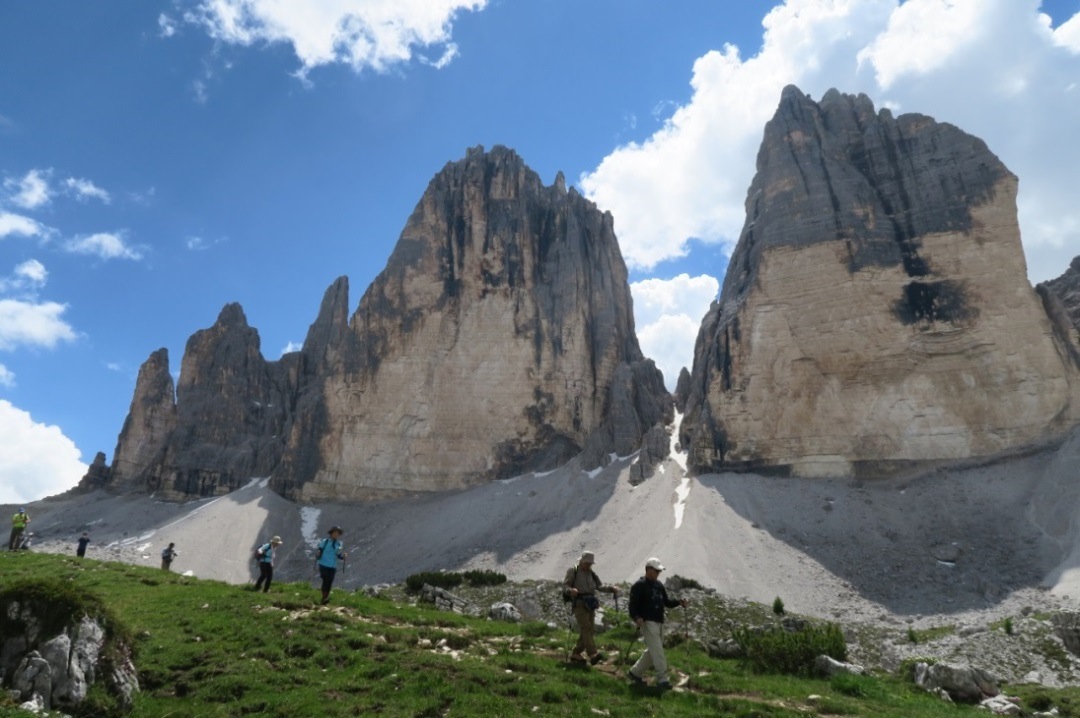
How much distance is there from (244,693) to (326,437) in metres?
74.1

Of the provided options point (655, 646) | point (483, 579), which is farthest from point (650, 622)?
point (483, 579)

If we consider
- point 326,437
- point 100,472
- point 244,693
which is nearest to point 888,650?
point 244,693

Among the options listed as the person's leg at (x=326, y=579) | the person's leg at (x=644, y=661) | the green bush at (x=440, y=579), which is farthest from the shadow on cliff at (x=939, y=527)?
the person's leg at (x=326, y=579)

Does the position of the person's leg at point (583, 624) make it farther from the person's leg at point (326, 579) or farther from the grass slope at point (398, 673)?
the person's leg at point (326, 579)

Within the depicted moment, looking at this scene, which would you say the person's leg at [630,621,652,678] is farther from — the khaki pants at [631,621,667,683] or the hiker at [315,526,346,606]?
the hiker at [315,526,346,606]

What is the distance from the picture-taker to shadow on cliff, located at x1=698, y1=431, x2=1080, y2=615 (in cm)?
3722

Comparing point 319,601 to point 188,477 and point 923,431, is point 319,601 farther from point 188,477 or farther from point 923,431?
point 188,477

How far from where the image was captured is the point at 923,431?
5072 cm

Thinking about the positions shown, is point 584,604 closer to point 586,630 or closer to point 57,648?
Answer: point 586,630

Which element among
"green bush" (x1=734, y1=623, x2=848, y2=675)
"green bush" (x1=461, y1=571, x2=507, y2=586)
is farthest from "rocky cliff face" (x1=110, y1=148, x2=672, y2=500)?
"green bush" (x1=734, y1=623, x2=848, y2=675)

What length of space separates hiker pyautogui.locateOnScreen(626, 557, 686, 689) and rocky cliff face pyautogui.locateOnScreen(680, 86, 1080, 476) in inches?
1815

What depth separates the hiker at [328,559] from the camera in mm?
15867

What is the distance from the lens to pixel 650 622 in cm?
1075

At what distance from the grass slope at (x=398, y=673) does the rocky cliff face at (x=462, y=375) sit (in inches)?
2105
